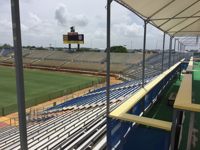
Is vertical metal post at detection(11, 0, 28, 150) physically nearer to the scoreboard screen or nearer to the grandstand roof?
the grandstand roof

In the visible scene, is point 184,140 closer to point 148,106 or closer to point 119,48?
point 148,106

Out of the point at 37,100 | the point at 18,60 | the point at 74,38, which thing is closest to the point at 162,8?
the point at 18,60

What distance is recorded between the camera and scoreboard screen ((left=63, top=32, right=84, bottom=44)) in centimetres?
5996

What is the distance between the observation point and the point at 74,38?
60188mm

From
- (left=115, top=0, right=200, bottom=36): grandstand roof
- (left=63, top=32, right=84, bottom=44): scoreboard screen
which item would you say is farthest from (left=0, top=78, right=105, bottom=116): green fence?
(left=63, top=32, right=84, bottom=44): scoreboard screen

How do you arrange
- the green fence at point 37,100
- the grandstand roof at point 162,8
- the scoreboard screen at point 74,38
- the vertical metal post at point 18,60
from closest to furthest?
the vertical metal post at point 18,60 < the grandstand roof at point 162,8 < the green fence at point 37,100 < the scoreboard screen at point 74,38

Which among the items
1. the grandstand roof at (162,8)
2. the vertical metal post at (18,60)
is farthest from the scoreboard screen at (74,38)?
the vertical metal post at (18,60)

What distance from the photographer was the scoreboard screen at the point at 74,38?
60.0 metres

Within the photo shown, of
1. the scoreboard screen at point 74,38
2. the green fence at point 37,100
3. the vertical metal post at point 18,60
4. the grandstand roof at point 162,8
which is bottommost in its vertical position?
the green fence at point 37,100

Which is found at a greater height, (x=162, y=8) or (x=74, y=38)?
(x=74, y=38)

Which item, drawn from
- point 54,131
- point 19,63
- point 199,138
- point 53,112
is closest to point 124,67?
point 53,112

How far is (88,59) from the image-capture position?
5822 centimetres

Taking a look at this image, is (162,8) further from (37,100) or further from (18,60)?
(37,100)

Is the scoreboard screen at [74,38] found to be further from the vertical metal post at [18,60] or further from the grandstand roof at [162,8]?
the vertical metal post at [18,60]
